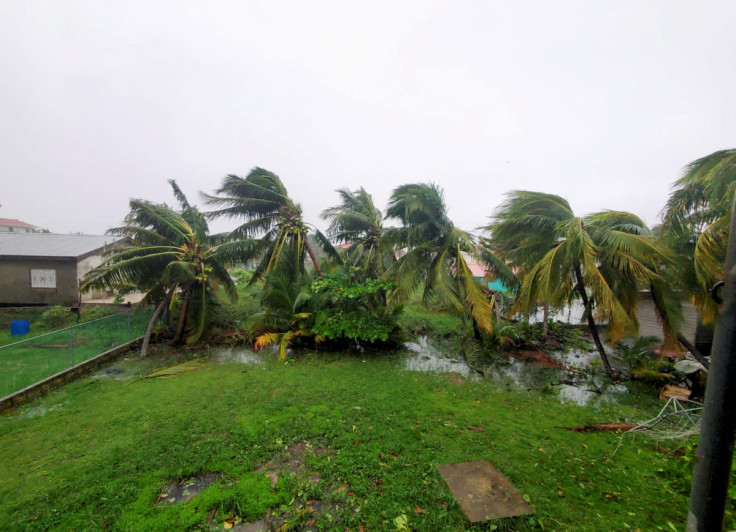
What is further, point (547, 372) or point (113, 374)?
point (547, 372)

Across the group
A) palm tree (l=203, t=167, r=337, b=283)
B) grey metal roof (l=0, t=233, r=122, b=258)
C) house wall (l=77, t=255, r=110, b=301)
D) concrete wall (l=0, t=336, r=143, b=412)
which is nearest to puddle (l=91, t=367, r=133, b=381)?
concrete wall (l=0, t=336, r=143, b=412)

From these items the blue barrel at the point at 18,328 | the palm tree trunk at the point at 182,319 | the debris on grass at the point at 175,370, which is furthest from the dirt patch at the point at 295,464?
the blue barrel at the point at 18,328

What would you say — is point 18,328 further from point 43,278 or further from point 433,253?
point 433,253

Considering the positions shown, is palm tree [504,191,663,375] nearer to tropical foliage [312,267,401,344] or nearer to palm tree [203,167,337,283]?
tropical foliage [312,267,401,344]

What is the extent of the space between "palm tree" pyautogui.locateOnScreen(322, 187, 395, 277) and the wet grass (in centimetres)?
534

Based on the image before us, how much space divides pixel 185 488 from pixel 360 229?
29.6ft

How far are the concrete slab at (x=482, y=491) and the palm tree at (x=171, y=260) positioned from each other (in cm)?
787

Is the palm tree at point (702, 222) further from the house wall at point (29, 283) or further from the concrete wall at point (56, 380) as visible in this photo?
the house wall at point (29, 283)

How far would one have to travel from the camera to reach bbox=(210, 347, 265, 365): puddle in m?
7.67

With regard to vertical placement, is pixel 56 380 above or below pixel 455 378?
above

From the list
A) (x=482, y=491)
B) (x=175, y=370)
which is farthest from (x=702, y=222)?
(x=175, y=370)

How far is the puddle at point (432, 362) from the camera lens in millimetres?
7083

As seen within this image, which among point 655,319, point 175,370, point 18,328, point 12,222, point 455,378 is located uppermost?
point 12,222

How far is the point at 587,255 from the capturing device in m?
5.51
